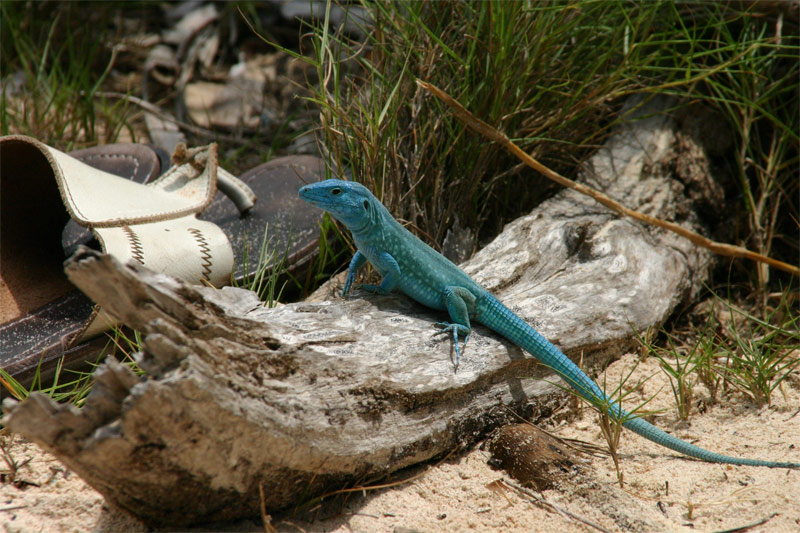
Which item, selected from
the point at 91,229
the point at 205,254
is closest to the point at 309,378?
the point at 205,254

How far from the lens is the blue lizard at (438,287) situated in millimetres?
2451

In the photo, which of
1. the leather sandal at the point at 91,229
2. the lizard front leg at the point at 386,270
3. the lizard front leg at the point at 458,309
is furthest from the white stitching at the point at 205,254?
the lizard front leg at the point at 458,309

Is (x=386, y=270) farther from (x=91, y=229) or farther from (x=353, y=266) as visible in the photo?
(x=91, y=229)

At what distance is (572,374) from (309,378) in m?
1.08

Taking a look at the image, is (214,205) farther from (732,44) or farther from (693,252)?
(732,44)

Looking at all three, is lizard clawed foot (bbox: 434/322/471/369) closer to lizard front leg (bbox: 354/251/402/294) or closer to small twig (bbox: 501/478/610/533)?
lizard front leg (bbox: 354/251/402/294)

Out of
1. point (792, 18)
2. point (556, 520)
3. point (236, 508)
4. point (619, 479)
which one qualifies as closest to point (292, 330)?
point (236, 508)

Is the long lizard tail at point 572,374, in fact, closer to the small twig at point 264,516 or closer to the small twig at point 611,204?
the small twig at point 611,204

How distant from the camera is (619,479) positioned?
2262 mm

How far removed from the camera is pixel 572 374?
2498mm

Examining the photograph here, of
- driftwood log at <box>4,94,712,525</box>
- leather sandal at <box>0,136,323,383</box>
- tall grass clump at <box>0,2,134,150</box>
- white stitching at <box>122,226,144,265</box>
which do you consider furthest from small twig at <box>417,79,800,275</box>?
tall grass clump at <box>0,2,134,150</box>

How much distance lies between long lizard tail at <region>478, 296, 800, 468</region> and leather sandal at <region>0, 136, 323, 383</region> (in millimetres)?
1314

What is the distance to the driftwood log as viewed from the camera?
165 centimetres

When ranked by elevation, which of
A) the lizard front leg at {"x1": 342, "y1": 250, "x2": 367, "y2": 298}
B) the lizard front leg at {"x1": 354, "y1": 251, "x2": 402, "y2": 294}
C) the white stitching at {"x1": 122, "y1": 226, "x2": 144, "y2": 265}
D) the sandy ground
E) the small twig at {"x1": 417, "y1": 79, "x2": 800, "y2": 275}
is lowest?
the sandy ground
